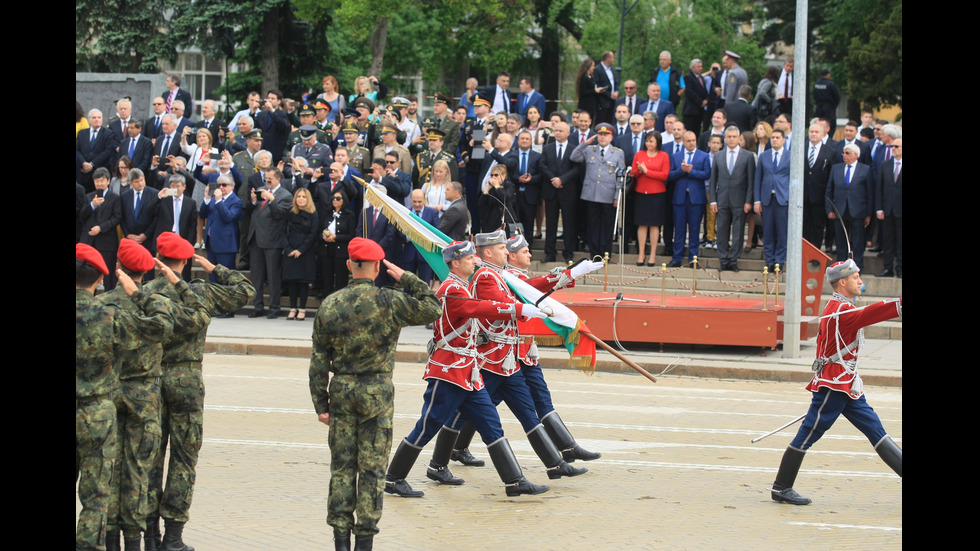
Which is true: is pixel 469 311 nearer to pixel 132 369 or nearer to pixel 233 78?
pixel 132 369

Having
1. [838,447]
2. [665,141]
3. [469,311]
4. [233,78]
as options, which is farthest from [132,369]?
[233,78]

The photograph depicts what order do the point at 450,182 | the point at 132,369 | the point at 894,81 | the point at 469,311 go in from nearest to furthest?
the point at 132,369
the point at 469,311
the point at 450,182
the point at 894,81

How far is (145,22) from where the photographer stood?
39.9 metres

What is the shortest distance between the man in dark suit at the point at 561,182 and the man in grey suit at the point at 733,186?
225 centimetres

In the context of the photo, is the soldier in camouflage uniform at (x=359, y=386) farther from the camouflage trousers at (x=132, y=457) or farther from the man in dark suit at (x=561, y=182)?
the man in dark suit at (x=561, y=182)

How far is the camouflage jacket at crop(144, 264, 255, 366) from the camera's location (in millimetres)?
8227

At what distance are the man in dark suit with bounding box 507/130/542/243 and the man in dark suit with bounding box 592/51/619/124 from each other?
335 centimetres

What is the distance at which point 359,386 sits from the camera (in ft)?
26.9

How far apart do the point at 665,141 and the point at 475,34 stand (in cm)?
2509

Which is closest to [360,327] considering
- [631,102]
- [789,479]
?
[789,479]

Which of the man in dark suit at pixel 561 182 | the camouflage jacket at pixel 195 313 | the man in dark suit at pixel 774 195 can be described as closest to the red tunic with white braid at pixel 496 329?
the camouflage jacket at pixel 195 313

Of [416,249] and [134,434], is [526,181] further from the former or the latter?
[134,434]

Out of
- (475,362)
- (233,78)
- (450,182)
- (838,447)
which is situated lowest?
(838,447)

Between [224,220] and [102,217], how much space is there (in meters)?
1.99
